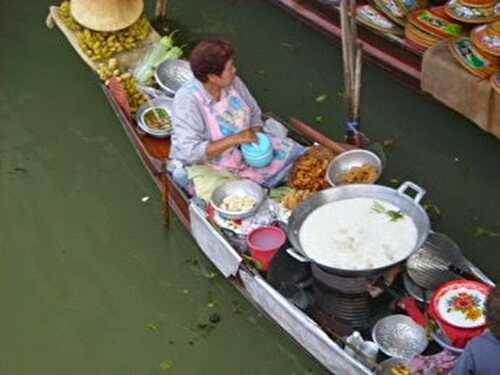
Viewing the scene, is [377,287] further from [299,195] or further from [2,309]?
[2,309]

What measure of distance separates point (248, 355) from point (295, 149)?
51.3 inches

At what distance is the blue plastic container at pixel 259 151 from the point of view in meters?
4.91

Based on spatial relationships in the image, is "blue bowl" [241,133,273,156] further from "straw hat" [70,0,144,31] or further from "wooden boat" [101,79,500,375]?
"straw hat" [70,0,144,31]

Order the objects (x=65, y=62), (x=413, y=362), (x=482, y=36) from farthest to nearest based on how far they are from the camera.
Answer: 1. (x=65, y=62)
2. (x=482, y=36)
3. (x=413, y=362)

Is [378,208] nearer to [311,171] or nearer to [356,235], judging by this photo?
[356,235]

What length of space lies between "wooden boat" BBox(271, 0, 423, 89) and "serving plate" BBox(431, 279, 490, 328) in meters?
2.63

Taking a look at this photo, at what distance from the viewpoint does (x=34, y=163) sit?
21.2 feet

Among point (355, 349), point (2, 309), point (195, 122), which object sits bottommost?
point (2, 309)

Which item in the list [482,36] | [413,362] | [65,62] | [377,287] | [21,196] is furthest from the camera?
[65,62]

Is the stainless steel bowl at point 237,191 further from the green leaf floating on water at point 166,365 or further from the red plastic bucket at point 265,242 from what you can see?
the green leaf floating on water at point 166,365

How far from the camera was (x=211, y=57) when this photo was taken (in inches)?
178

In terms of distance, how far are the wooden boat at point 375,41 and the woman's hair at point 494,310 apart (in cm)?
355

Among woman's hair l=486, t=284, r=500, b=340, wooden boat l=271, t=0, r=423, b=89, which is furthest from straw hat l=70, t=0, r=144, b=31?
woman's hair l=486, t=284, r=500, b=340

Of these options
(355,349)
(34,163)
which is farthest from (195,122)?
(34,163)
